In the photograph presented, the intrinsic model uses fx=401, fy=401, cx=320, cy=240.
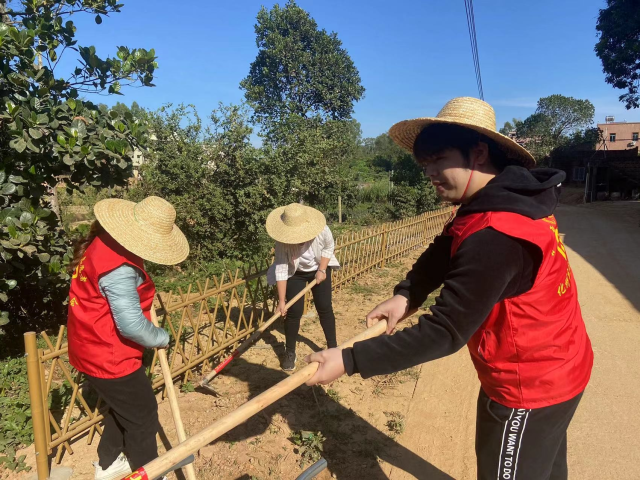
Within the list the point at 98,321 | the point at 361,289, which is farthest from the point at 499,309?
the point at 361,289

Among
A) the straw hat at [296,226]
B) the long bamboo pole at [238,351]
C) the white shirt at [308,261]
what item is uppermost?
the straw hat at [296,226]

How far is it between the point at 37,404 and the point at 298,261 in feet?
7.23

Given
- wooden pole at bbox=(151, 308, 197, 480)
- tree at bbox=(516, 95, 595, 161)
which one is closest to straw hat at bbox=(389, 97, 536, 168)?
wooden pole at bbox=(151, 308, 197, 480)

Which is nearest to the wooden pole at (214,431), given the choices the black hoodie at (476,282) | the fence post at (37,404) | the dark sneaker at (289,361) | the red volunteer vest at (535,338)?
the black hoodie at (476,282)

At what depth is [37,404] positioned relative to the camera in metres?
2.40

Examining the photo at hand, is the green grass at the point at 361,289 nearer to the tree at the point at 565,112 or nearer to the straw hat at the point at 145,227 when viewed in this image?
the straw hat at the point at 145,227

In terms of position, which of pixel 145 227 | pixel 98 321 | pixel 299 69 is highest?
pixel 299 69

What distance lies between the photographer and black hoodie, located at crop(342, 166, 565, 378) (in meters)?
1.24

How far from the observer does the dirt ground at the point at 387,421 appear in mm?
2738

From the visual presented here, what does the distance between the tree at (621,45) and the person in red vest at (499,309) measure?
1699cm

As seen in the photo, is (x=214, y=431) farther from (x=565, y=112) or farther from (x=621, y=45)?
(x=565, y=112)

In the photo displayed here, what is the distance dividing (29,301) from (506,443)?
16.0 ft

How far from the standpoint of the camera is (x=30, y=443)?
9.50ft

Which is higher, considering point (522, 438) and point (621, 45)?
point (621, 45)
